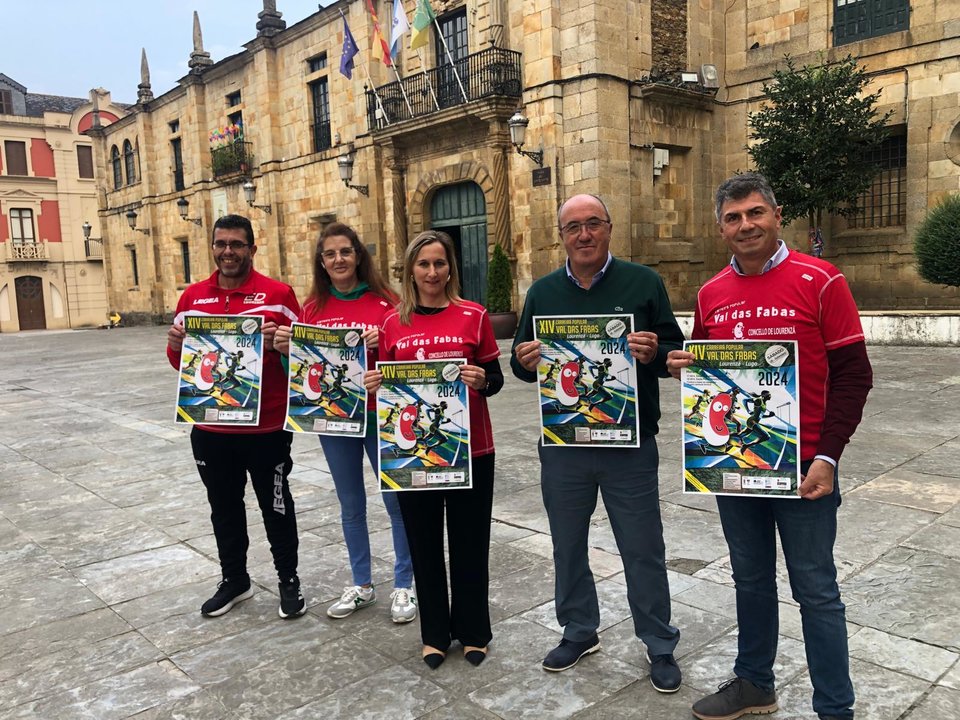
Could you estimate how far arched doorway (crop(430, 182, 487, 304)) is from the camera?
17406mm

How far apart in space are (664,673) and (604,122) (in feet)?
43.2

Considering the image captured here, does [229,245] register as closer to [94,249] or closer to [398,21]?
[398,21]

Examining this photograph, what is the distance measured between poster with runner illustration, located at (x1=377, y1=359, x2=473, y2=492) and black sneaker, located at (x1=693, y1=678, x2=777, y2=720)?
1140 mm

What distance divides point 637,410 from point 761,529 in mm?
582

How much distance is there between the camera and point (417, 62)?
715 inches

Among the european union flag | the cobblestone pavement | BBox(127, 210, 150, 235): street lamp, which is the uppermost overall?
the european union flag

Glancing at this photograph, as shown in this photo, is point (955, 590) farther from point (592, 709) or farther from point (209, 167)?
point (209, 167)

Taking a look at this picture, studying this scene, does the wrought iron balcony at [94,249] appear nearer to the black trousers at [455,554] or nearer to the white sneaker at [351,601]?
the white sneaker at [351,601]

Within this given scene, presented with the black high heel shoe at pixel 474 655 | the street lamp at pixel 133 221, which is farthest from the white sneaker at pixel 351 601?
the street lamp at pixel 133 221

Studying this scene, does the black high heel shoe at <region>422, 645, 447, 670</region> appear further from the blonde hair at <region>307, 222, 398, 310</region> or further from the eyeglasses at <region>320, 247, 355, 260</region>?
the eyeglasses at <region>320, 247, 355, 260</region>

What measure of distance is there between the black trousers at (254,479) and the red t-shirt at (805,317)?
86.6 inches

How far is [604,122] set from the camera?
47.8 feet

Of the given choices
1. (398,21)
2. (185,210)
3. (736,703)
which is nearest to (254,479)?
(736,703)

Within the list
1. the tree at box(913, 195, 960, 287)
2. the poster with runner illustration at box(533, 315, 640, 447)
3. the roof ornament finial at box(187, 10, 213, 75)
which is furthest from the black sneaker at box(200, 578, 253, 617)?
the roof ornament finial at box(187, 10, 213, 75)
